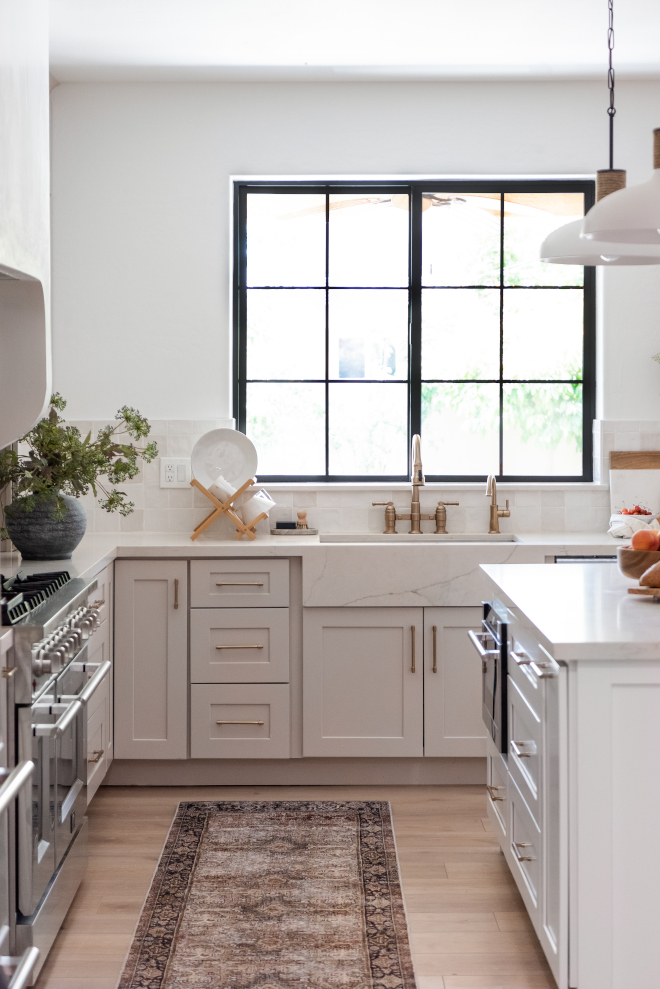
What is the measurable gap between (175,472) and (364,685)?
1265 mm

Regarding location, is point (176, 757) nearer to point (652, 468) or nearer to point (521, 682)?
point (521, 682)

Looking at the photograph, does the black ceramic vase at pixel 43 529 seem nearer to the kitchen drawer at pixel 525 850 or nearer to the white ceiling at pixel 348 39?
the kitchen drawer at pixel 525 850

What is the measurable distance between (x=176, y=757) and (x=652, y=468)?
238cm

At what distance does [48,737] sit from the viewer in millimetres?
2254

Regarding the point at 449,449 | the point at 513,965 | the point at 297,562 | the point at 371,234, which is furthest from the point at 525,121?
the point at 513,965

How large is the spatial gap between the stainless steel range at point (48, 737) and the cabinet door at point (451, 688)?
133cm

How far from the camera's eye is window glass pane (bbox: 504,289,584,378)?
4.20 m

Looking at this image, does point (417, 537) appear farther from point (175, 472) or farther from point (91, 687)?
point (91, 687)

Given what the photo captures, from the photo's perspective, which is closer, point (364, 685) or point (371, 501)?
point (364, 685)

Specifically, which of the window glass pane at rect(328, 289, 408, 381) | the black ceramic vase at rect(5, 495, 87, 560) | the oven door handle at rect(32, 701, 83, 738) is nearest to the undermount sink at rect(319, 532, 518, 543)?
the window glass pane at rect(328, 289, 408, 381)

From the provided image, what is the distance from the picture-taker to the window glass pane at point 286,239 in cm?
417

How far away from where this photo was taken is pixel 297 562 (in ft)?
11.7

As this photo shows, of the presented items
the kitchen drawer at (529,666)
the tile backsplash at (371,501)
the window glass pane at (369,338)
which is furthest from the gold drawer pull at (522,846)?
the window glass pane at (369,338)

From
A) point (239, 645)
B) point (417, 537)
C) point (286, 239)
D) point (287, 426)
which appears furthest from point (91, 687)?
point (286, 239)
